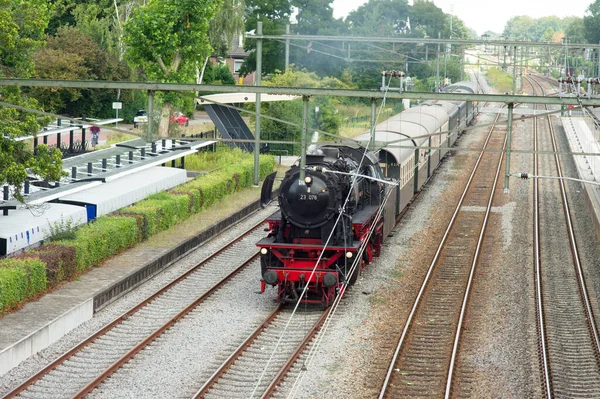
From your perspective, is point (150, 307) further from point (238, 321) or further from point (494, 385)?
point (494, 385)

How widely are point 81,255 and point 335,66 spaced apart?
140 ft

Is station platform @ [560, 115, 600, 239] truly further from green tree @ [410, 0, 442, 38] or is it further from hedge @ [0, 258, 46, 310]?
green tree @ [410, 0, 442, 38]

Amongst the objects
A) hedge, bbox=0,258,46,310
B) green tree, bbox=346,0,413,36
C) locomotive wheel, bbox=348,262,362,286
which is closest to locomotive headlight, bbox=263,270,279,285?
locomotive wheel, bbox=348,262,362,286

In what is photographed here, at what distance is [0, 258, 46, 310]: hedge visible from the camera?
1773cm

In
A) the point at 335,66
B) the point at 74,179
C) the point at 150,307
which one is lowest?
the point at 150,307

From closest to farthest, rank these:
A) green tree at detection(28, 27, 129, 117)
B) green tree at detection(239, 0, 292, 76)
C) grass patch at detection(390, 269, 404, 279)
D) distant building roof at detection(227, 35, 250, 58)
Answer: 1. grass patch at detection(390, 269, 404, 279)
2. green tree at detection(28, 27, 129, 117)
3. green tree at detection(239, 0, 292, 76)
4. distant building roof at detection(227, 35, 250, 58)

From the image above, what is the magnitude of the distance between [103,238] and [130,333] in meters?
6.01

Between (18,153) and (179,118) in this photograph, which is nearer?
A: (18,153)

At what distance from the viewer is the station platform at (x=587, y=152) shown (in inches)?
1206

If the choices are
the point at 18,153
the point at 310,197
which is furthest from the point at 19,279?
the point at 310,197

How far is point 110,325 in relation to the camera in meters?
17.7

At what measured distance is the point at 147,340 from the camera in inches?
653

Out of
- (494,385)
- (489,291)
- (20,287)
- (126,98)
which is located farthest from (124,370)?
(126,98)

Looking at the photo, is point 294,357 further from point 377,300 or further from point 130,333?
point 377,300
